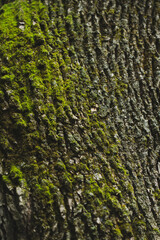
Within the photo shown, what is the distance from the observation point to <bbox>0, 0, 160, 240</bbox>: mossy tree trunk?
1.53 metres

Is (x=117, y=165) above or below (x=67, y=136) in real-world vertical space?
below

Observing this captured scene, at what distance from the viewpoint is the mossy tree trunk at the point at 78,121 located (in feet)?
5.02

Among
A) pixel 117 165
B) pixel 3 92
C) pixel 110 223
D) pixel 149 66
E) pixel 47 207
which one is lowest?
pixel 110 223

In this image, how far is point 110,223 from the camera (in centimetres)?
157

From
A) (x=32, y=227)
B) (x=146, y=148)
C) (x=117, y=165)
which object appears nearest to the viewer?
(x=32, y=227)

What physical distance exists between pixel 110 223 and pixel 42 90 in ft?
3.48

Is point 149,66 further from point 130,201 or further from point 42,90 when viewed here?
point 130,201

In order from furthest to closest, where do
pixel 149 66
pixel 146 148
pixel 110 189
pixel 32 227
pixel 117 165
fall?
pixel 149 66 < pixel 146 148 < pixel 117 165 < pixel 110 189 < pixel 32 227

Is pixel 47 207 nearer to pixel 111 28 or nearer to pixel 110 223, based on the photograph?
pixel 110 223

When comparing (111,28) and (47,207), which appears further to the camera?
(111,28)

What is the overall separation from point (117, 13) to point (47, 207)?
2.06 m

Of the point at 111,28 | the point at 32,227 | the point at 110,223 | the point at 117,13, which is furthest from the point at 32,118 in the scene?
the point at 117,13

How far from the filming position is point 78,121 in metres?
1.84

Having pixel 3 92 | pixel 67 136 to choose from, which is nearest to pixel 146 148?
pixel 67 136
